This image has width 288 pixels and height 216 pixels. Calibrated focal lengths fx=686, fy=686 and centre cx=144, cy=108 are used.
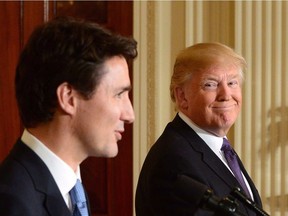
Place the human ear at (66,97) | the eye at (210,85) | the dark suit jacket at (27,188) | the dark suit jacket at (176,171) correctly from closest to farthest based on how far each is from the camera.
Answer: the dark suit jacket at (27,188)
the human ear at (66,97)
the dark suit jacket at (176,171)
the eye at (210,85)

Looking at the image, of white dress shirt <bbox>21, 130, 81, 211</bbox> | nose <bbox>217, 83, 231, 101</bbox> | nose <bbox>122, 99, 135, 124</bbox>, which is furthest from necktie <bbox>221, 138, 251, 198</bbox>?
white dress shirt <bbox>21, 130, 81, 211</bbox>

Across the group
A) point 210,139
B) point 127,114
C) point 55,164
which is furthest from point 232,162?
point 55,164

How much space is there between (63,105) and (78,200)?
0.74 ft

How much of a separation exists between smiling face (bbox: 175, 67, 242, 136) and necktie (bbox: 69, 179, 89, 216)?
0.73 m

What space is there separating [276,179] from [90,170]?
1.04 metres

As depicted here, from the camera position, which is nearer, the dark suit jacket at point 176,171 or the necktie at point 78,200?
the necktie at point 78,200

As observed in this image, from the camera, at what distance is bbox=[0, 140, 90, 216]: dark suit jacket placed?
1.37 m

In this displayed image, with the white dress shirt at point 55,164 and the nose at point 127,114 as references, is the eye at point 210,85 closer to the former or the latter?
the nose at point 127,114

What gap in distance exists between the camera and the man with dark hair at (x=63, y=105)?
4.78 feet

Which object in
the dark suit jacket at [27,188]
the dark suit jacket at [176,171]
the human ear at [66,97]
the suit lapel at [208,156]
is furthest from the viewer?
the suit lapel at [208,156]

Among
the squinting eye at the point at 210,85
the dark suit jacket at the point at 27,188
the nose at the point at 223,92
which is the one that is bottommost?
the dark suit jacket at the point at 27,188

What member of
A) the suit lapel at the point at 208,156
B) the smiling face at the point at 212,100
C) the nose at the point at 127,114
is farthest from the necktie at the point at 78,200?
the smiling face at the point at 212,100

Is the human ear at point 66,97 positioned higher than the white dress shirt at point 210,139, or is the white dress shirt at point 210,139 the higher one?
the human ear at point 66,97

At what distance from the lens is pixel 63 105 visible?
4.86 feet
